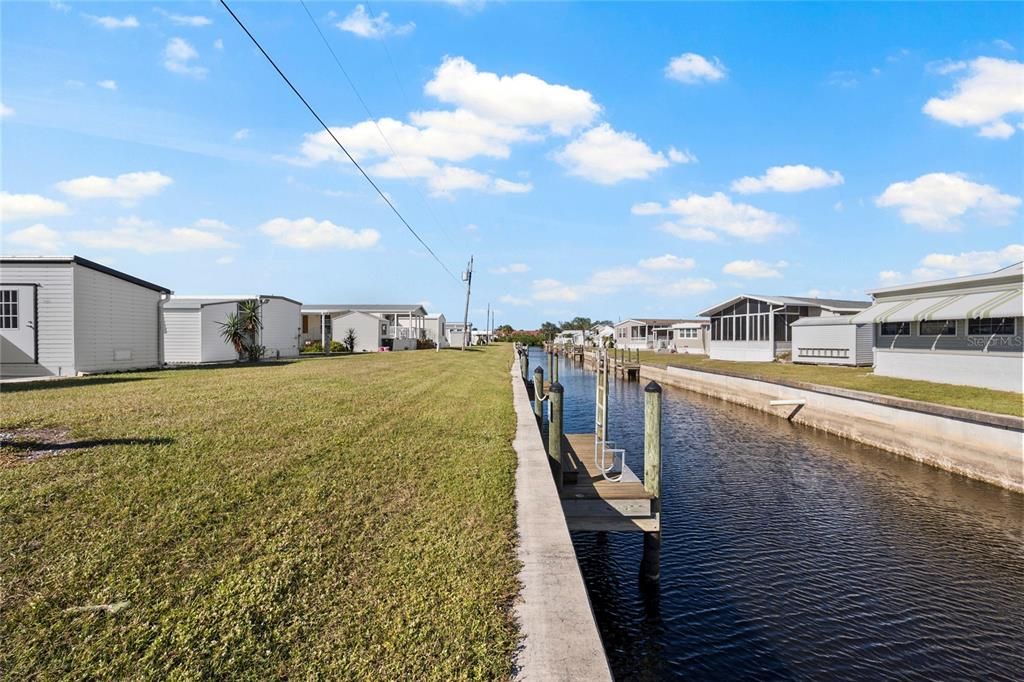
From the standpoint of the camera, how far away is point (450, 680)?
3.30 metres

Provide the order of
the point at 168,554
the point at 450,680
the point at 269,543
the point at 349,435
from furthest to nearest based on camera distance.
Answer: the point at 349,435 < the point at 269,543 < the point at 168,554 < the point at 450,680

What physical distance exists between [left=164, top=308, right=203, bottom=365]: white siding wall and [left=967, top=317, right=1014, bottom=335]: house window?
3310cm

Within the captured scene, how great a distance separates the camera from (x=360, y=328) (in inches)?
1698

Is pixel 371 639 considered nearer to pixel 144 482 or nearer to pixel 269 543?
pixel 269 543

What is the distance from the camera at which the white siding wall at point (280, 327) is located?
3075 centimetres

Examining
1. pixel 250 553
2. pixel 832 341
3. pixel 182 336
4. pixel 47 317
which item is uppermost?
pixel 47 317

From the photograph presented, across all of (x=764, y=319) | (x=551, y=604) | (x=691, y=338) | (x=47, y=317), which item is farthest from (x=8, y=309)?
(x=691, y=338)

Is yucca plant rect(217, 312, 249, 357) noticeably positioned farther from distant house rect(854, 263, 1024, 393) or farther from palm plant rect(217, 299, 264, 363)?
distant house rect(854, 263, 1024, 393)

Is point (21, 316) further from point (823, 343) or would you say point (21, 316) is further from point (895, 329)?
point (823, 343)

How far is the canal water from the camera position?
21.2 ft

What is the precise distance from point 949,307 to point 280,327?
112ft

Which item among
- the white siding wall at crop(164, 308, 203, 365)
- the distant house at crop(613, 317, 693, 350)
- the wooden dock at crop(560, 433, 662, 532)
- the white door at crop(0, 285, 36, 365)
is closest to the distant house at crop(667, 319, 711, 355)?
the distant house at crop(613, 317, 693, 350)

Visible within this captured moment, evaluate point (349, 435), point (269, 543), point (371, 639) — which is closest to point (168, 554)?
point (269, 543)

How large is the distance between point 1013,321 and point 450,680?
2401 cm
